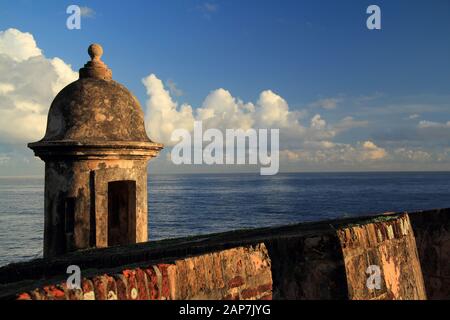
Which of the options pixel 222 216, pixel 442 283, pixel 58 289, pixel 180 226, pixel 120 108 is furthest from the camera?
pixel 222 216

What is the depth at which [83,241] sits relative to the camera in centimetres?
841

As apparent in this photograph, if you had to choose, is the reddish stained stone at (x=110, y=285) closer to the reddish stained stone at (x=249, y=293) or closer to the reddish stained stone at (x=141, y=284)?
the reddish stained stone at (x=141, y=284)

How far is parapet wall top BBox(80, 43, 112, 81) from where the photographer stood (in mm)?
9473

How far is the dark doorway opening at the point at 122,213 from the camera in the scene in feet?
29.8

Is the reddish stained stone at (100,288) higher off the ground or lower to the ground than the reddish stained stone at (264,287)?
higher

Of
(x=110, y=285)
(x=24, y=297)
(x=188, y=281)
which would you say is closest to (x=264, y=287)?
(x=188, y=281)

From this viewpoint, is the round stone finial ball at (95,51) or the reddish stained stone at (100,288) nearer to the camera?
the reddish stained stone at (100,288)

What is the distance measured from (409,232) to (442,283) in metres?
1.24

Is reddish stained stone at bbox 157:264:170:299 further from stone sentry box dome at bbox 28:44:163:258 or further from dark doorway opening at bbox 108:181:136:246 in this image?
dark doorway opening at bbox 108:181:136:246

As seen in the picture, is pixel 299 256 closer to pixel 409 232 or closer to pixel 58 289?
pixel 409 232

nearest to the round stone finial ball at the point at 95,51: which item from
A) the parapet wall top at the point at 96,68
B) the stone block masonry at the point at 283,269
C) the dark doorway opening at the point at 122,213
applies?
the parapet wall top at the point at 96,68

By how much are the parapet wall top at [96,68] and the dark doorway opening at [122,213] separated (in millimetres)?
2284
